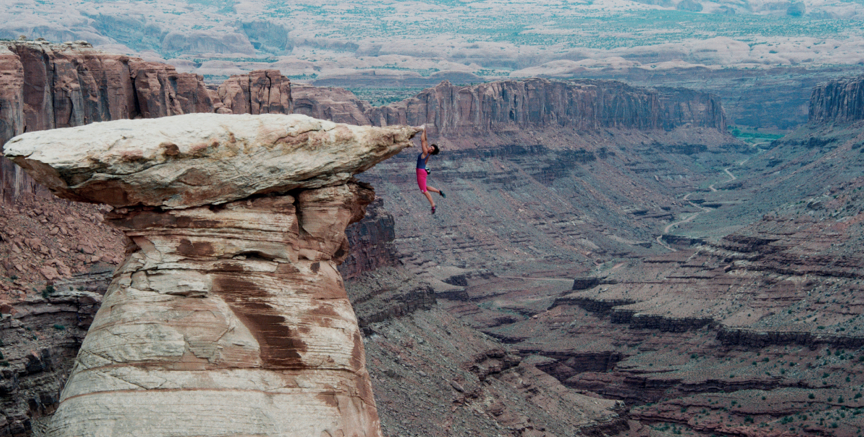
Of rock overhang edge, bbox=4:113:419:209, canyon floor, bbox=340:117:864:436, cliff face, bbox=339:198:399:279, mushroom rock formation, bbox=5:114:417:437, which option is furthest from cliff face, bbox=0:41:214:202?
mushroom rock formation, bbox=5:114:417:437

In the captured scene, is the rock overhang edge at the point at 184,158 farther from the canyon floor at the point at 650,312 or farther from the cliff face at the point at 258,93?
the cliff face at the point at 258,93

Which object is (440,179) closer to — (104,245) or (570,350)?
(570,350)

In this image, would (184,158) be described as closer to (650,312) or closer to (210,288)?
(210,288)

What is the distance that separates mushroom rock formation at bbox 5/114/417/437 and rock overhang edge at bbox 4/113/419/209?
2cm

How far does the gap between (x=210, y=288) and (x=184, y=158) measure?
87.4 inches

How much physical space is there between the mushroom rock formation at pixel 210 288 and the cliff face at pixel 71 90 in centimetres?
2528

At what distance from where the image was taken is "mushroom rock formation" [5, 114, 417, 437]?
56.6 ft

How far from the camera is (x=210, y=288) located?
59.0 ft

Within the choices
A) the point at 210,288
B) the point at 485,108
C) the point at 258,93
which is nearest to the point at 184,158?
the point at 210,288

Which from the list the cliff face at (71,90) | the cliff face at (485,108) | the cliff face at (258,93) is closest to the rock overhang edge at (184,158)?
the cliff face at (71,90)

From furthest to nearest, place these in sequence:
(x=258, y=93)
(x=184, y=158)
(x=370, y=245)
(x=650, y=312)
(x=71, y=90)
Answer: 1. (x=650, y=312)
2. (x=370, y=245)
3. (x=258, y=93)
4. (x=71, y=90)
5. (x=184, y=158)

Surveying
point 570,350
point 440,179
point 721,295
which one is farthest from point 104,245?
point 440,179

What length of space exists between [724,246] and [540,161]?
8096cm

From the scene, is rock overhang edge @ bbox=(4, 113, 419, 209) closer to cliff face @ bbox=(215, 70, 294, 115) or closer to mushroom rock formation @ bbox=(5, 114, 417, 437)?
mushroom rock formation @ bbox=(5, 114, 417, 437)
